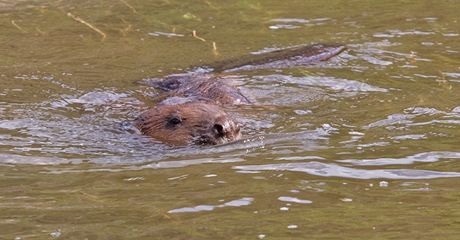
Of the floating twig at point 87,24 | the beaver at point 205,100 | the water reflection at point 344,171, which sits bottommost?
the water reflection at point 344,171

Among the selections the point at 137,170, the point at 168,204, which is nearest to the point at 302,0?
the point at 137,170

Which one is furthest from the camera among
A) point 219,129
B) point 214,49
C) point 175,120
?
point 214,49

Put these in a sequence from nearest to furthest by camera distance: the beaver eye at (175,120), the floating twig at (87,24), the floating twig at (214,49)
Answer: the beaver eye at (175,120)
the floating twig at (214,49)
the floating twig at (87,24)

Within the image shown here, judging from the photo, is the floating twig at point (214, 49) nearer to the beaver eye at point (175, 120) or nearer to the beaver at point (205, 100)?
the beaver at point (205, 100)

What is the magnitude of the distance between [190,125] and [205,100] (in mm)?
853

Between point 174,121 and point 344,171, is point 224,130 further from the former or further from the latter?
point 344,171

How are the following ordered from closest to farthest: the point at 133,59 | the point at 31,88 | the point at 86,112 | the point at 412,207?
the point at 412,207
the point at 86,112
the point at 31,88
the point at 133,59

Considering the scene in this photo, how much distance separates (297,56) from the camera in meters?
7.96

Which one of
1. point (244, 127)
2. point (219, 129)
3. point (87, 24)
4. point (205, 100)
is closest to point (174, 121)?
point (219, 129)

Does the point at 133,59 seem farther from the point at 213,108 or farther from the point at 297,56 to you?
the point at 213,108

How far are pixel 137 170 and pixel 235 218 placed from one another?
1302 mm

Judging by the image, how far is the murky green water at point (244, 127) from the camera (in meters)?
4.14

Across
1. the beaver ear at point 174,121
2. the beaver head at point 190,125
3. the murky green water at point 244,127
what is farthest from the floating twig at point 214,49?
the beaver ear at point 174,121

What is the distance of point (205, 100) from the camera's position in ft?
22.7
